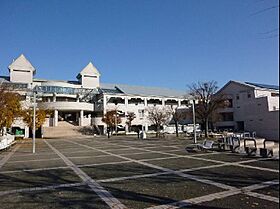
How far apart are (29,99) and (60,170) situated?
48.7 m

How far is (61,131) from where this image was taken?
167ft

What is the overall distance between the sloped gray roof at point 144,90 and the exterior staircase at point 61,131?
655 inches

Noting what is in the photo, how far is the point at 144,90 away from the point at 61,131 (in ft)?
86.8

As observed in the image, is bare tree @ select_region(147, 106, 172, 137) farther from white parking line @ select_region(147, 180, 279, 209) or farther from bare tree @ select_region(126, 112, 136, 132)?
white parking line @ select_region(147, 180, 279, 209)

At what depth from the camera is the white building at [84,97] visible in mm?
55584

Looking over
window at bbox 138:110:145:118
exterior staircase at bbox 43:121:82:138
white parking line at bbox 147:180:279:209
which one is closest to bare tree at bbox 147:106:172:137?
window at bbox 138:110:145:118

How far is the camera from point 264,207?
5266mm

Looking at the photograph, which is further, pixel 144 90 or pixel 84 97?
pixel 144 90

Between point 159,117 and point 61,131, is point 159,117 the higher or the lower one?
the higher one

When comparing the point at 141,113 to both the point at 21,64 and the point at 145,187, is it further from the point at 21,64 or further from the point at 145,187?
the point at 145,187

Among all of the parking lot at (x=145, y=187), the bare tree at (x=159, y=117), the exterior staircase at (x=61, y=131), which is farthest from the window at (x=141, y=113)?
the parking lot at (x=145, y=187)

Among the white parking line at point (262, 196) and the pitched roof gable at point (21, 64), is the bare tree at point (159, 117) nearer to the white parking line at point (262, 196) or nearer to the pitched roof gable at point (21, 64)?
the pitched roof gable at point (21, 64)

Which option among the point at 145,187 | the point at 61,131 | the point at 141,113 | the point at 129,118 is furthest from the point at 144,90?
the point at 145,187

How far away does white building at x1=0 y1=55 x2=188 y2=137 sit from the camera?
55584mm
